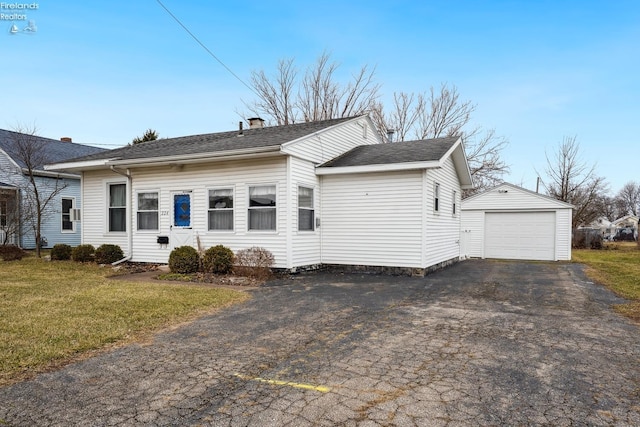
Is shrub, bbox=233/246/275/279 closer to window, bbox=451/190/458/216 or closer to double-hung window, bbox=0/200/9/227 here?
window, bbox=451/190/458/216

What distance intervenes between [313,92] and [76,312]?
25.9m

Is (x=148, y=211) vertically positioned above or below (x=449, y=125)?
below

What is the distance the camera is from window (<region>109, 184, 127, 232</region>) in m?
13.2

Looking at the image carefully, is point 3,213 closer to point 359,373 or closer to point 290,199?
point 290,199

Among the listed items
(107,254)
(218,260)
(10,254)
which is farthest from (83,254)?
(218,260)

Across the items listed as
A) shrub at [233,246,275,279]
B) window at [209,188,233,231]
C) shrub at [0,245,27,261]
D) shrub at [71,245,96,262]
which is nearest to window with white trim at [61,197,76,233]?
shrub at [0,245,27,261]

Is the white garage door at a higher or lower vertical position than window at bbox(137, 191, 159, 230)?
lower

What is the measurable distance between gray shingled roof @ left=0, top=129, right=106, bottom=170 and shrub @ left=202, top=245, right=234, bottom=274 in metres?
10.4

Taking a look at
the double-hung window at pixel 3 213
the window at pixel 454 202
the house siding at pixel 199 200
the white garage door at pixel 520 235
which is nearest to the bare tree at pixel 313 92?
the white garage door at pixel 520 235

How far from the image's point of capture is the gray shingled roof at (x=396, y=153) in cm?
1070

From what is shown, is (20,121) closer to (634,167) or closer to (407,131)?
(407,131)

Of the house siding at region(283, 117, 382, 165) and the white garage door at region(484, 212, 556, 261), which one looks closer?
the house siding at region(283, 117, 382, 165)

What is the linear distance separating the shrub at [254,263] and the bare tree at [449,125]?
20716mm

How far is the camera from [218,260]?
10367 millimetres
